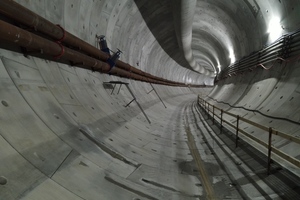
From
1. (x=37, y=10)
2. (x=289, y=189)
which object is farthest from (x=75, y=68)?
(x=289, y=189)

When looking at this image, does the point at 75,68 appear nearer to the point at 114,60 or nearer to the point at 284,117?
the point at 114,60

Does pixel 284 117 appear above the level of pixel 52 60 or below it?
above

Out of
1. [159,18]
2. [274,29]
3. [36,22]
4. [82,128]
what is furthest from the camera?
[159,18]

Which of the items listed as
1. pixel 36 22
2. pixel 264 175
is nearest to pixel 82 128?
pixel 36 22

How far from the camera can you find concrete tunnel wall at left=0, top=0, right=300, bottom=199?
2.71m

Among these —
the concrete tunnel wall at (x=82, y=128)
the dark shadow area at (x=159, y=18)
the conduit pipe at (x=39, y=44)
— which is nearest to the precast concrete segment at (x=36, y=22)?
the conduit pipe at (x=39, y=44)

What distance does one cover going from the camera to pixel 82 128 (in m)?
4.40

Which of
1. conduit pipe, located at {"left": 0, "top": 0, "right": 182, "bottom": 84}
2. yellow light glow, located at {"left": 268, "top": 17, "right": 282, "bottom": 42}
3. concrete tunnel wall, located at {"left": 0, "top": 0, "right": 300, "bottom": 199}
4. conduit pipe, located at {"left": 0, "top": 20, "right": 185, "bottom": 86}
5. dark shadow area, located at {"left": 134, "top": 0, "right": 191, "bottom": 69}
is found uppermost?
yellow light glow, located at {"left": 268, "top": 17, "right": 282, "bottom": 42}

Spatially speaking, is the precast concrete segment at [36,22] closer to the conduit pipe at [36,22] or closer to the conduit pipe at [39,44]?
the conduit pipe at [36,22]

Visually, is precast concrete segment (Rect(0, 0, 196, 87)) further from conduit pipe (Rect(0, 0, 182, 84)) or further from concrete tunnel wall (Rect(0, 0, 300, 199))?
concrete tunnel wall (Rect(0, 0, 300, 199))

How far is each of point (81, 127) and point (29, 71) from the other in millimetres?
1572

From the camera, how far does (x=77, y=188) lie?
285cm

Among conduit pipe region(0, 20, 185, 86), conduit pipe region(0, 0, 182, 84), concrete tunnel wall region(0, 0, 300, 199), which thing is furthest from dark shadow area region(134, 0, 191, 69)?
conduit pipe region(0, 0, 182, 84)

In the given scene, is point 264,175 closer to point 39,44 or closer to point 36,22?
point 39,44
